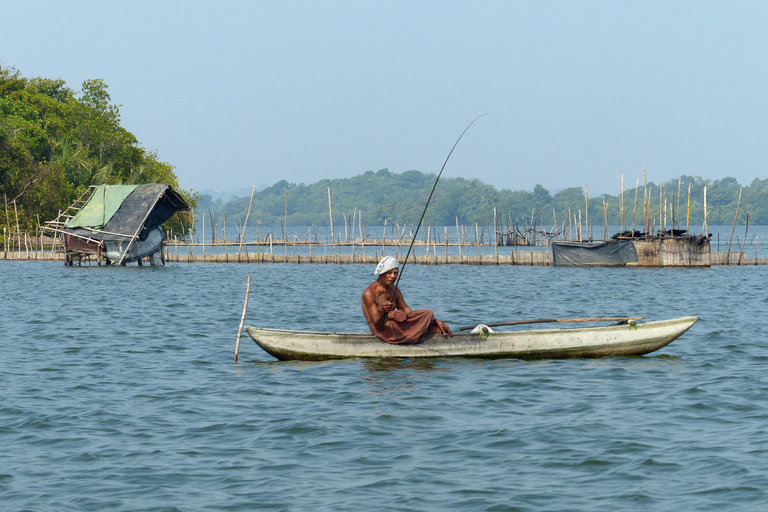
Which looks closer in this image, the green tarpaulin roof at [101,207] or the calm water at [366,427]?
the calm water at [366,427]

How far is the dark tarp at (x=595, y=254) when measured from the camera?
124 ft

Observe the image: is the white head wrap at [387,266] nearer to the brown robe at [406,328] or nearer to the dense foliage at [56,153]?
the brown robe at [406,328]

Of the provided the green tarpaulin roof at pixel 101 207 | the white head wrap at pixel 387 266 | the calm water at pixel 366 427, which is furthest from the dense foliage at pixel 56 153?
the white head wrap at pixel 387 266

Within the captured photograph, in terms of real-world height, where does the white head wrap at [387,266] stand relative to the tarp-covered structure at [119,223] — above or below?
below

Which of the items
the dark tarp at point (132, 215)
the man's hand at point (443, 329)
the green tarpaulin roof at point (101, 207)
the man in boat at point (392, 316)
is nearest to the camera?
the man in boat at point (392, 316)

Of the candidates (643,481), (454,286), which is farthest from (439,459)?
(454,286)

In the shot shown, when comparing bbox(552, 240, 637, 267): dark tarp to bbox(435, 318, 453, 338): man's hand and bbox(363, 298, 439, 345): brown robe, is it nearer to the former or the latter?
bbox(435, 318, 453, 338): man's hand

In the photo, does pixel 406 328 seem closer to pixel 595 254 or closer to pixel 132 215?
pixel 595 254

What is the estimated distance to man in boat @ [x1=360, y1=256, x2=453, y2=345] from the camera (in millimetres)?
11805

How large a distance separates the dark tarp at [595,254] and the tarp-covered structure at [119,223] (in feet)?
59.5

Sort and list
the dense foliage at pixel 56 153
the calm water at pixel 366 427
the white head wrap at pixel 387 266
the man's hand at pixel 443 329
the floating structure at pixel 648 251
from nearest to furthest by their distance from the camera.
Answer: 1. the calm water at pixel 366 427
2. the white head wrap at pixel 387 266
3. the man's hand at pixel 443 329
4. the floating structure at pixel 648 251
5. the dense foliage at pixel 56 153

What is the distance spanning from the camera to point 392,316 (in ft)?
39.3

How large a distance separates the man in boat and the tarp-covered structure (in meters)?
27.4

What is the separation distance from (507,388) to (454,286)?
2073cm
